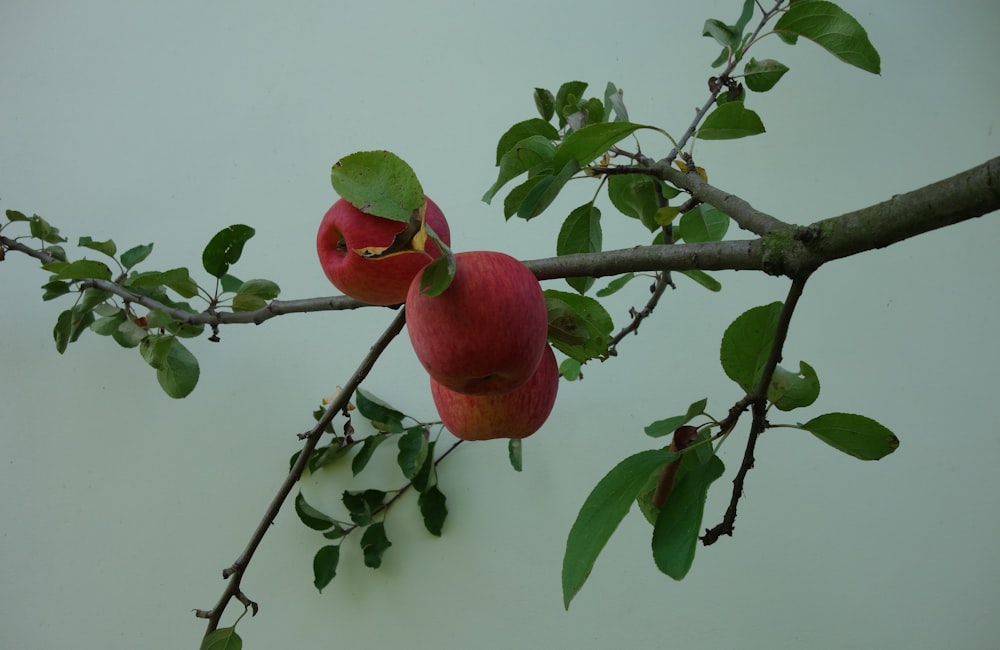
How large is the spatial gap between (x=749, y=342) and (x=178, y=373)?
515 millimetres

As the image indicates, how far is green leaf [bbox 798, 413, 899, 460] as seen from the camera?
0.41 metres

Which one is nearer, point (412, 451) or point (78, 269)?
point (78, 269)

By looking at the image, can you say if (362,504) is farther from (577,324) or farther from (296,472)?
(577,324)

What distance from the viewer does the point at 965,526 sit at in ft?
2.85

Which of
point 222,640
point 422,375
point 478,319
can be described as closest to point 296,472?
point 222,640

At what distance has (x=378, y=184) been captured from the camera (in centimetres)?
Result: 31

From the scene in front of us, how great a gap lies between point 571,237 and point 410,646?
578 millimetres

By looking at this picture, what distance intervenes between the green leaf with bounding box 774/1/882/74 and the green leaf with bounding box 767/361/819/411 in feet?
0.68

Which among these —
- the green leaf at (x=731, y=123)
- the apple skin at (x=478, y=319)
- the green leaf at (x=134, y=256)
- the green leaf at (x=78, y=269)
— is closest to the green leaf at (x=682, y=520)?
the apple skin at (x=478, y=319)

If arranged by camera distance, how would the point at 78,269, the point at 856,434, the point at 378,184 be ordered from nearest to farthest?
the point at 378,184, the point at 856,434, the point at 78,269

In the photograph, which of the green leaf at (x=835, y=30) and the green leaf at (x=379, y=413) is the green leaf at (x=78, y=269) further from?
the green leaf at (x=835, y=30)

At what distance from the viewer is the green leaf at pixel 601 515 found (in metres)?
0.31

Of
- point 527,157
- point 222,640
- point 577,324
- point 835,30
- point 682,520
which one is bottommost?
point 222,640

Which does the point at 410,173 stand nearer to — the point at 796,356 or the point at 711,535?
the point at 711,535
